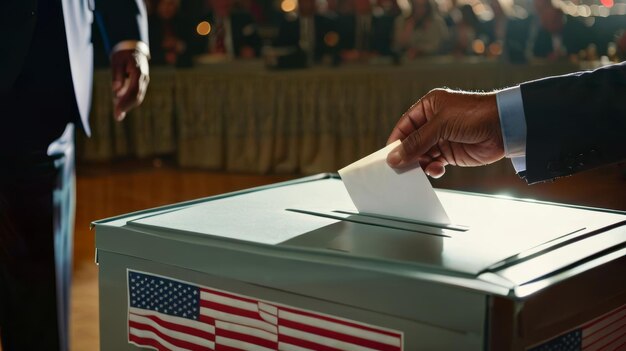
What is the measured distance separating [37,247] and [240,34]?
5.34 meters

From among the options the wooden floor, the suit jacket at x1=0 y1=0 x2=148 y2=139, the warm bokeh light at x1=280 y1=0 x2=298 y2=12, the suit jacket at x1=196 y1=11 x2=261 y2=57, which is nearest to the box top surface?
the suit jacket at x1=0 y1=0 x2=148 y2=139

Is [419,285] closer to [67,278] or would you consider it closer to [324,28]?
[67,278]

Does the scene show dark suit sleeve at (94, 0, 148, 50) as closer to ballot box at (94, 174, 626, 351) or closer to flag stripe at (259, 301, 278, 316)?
ballot box at (94, 174, 626, 351)

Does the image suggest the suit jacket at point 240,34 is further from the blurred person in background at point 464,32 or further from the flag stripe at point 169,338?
the flag stripe at point 169,338

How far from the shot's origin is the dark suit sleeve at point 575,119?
90 centimetres

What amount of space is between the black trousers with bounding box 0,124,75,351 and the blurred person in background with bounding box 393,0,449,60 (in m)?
4.92

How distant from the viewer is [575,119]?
0.91 metres

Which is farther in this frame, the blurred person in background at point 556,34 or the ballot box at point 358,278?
the blurred person in background at point 556,34

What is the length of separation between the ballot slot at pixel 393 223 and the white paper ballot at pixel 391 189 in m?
0.01

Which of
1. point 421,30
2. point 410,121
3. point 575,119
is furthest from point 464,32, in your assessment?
point 575,119

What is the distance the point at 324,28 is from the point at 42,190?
16.1ft

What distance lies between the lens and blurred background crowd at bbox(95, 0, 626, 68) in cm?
605

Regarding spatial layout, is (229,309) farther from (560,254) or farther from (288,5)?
(288,5)

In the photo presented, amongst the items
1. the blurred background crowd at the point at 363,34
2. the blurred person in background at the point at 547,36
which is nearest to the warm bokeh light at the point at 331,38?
the blurred background crowd at the point at 363,34
